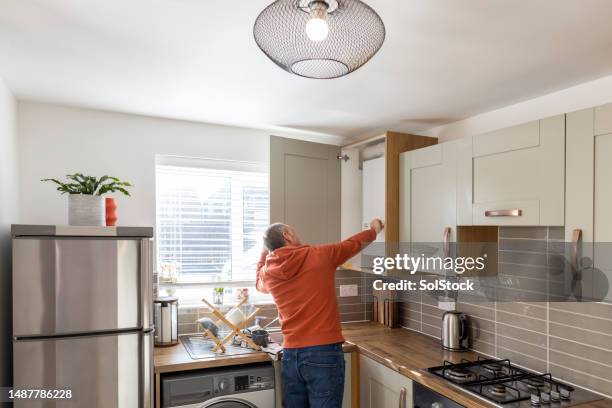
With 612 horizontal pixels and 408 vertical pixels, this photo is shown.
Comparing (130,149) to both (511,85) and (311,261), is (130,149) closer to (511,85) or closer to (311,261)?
(311,261)

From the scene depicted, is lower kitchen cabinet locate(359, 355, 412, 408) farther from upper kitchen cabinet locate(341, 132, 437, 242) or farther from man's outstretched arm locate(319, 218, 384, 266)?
upper kitchen cabinet locate(341, 132, 437, 242)

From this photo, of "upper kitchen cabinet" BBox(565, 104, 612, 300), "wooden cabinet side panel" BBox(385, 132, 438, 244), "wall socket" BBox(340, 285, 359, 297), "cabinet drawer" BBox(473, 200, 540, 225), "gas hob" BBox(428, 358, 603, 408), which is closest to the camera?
"upper kitchen cabinet" BBox(565, 104, 612, 300)

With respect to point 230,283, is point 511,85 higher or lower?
higher

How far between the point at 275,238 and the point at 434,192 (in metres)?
0.97

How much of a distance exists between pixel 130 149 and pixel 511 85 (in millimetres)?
2249

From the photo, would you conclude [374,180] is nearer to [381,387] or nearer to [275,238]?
[275,238]

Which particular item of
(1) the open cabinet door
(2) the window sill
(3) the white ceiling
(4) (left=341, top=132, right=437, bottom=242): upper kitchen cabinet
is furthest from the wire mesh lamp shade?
(2) the window sill

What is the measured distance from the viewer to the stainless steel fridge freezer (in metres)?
1.98

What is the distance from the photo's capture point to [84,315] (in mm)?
2053

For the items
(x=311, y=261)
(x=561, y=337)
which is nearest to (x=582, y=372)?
(x=561, y=337)

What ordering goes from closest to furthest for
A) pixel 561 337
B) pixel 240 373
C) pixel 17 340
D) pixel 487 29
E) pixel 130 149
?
pixel 487 29, pixel 17 340, pixel 561 337, pixel 240 373, pixel 130 149

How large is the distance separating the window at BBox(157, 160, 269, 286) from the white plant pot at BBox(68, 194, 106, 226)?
2.36 ft

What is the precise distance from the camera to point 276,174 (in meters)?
3.08

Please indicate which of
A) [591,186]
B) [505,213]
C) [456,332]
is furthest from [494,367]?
[591,186]
